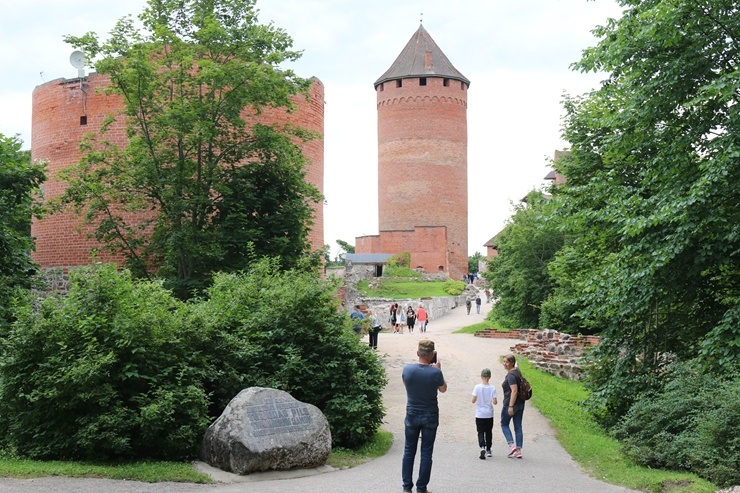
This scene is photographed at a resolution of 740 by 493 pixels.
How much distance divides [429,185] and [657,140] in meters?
55.9

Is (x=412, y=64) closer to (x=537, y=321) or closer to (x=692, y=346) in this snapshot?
(x=537, y=321)

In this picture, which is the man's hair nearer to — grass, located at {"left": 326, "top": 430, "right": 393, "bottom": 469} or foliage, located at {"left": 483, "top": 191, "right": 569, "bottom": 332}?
grass, located at {"left": 326, "top": 430, "right": 393, "bottom": 469}

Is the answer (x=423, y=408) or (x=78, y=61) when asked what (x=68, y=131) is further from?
(x=423, y=408)

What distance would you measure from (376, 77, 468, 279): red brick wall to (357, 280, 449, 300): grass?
10.1 metres

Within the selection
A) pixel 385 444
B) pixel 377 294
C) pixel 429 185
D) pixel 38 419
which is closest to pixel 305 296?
pixel 385 444

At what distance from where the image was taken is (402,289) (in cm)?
5634

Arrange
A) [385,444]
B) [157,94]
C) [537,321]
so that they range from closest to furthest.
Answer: [385,444] → [157,94] → [537,321]

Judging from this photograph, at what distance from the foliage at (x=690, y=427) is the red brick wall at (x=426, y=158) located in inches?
2224

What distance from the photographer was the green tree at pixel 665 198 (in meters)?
12.4

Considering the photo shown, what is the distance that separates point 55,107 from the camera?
2408 cm

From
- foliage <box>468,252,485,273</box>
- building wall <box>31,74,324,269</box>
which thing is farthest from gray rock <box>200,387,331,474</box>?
foliage <box>468,252,485,273</box>

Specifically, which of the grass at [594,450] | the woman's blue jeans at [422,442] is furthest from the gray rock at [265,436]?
the grass at [594,450]

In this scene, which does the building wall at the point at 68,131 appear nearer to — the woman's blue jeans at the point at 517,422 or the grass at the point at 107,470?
the woman's blue jeans at the point at 517,422

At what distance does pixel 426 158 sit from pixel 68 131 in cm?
4831
